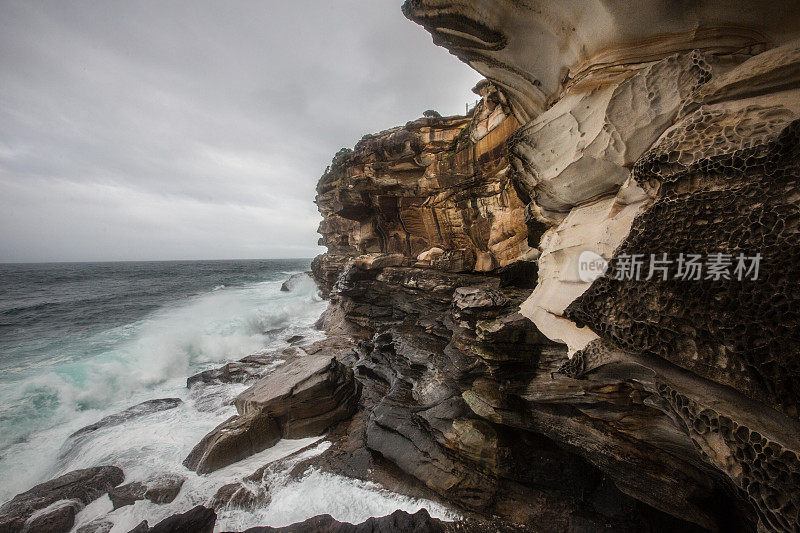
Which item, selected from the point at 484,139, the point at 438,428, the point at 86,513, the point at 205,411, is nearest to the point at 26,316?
the point at 205,411

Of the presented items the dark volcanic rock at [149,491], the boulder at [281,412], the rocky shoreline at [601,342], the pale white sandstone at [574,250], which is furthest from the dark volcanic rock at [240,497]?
the pale white sandstone at [574,250]

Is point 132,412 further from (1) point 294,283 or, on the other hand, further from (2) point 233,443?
(1) point 294,283

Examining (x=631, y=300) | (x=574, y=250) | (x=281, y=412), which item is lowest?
(x=281, y=412)

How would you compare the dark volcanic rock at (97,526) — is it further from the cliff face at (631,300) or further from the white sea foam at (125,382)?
the cliff face at (631,300)

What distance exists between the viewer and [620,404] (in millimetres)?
4277

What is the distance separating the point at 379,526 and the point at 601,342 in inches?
172

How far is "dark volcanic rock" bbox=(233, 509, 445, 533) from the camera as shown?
14.4 ft

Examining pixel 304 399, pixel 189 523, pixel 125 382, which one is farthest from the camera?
pixel 125 382

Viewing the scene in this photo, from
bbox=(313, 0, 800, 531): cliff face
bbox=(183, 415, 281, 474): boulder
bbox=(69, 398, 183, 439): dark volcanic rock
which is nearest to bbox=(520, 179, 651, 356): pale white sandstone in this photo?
bbox=(313, 0, 800, 531): cliff face

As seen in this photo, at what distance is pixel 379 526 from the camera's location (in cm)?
445

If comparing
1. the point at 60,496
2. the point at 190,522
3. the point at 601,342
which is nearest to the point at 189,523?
the point at 190,522

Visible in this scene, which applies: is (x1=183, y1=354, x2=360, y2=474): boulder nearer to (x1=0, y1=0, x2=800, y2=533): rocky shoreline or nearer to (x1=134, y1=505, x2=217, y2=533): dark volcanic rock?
(x1=0, y1=0, x2=800, y2=533): rocky shoreline

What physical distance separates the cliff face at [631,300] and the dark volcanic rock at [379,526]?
1.52m

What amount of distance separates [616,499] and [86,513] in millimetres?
10686
